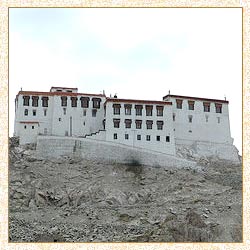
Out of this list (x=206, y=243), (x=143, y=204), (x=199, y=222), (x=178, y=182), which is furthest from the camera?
(x=178, y=182)

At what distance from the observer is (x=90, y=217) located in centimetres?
3912

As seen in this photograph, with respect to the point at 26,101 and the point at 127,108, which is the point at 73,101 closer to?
the point at 26,101

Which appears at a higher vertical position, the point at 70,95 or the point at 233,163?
the point at 70,95

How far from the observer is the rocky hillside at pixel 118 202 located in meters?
37.4

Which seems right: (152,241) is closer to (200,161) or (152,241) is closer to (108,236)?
(108,236)

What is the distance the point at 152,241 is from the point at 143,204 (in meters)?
4.94

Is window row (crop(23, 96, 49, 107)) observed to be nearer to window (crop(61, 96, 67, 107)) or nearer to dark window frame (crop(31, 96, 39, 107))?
dark window frame (crop(31, 96, 39, 107))

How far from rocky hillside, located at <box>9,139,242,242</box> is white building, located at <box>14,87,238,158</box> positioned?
260 centimetres

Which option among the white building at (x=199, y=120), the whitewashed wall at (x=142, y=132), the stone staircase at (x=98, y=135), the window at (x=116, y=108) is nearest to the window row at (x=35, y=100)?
the stone staircase at (x=98, y=135)

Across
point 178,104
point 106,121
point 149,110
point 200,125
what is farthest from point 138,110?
point 200,125

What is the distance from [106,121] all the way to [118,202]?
8871 millimetres

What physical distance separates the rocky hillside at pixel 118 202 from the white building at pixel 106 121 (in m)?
2.60

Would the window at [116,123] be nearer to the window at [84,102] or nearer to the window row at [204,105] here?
the window at [84,102]

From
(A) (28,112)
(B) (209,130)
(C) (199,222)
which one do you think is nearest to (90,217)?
(C) (199,222)
